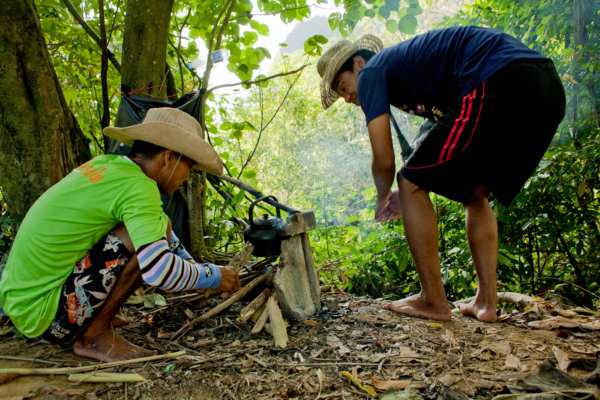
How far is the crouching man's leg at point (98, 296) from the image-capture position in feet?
6.54

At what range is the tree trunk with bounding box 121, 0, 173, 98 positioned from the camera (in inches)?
125

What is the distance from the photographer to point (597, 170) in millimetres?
3189

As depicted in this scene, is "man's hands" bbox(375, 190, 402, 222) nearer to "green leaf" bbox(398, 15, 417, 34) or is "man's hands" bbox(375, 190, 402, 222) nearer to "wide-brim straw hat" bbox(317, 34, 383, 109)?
"wide-brim straw hat" bbox(317, 34, 383, 109)

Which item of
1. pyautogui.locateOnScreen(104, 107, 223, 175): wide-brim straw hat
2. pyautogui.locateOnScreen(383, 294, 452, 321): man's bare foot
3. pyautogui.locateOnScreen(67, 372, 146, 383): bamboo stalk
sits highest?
pyautogui.locateOnScreen(104, 107, 223, 175): wide-brim straw hat

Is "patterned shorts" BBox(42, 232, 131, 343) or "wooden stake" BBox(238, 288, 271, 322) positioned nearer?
"patterned shorts" BBox(42, 232, 131, 343)

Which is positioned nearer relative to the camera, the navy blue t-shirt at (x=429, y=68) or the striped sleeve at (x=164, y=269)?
the striped sleeve at (x=164, y=269)

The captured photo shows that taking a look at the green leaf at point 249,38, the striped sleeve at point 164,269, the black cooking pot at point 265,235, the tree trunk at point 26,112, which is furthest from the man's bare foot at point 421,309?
the green leaf at point 249,38

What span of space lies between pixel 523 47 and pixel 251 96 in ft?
48.5

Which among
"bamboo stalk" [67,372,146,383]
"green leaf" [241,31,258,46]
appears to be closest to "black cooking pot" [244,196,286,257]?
"bamboo stalk" [67,372,146,383]

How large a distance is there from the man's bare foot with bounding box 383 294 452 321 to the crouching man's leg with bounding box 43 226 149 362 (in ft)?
5.12

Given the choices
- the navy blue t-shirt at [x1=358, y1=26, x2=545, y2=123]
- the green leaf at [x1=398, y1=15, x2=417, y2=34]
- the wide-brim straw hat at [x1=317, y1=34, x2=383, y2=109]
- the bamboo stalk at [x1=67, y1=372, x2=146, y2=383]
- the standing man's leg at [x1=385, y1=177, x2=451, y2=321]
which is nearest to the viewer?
the bamboo stalk at [x1=67, y1=372, x2=146, y2=383]

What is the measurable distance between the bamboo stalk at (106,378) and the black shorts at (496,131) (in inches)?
69.4

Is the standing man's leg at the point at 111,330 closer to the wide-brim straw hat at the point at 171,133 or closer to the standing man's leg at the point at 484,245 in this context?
the wide-brim straw hat at the point at 171,133

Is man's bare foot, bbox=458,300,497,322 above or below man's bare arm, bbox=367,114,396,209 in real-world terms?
below
